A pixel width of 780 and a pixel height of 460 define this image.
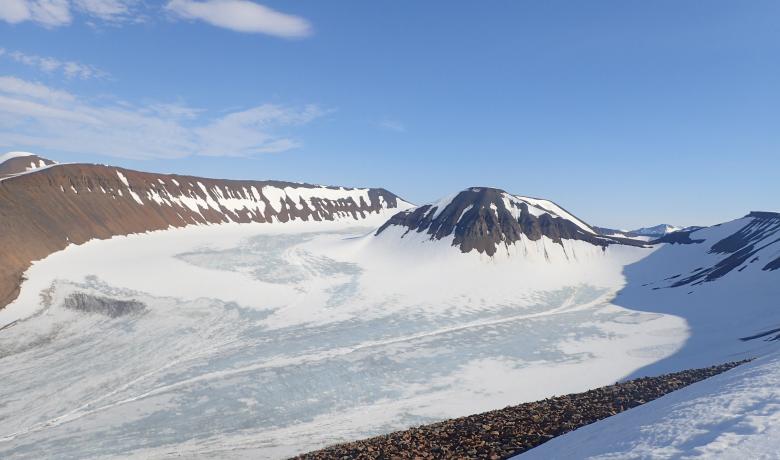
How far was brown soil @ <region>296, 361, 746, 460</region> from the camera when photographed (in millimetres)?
11602

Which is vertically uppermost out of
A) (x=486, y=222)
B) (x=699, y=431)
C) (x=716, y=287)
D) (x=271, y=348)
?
(x=486, y=222)

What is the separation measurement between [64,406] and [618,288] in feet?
221

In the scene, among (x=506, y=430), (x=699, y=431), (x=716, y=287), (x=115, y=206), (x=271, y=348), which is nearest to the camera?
(x=699, y=431)

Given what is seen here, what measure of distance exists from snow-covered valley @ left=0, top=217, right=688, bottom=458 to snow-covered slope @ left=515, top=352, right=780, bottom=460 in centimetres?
1577

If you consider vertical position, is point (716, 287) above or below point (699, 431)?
below

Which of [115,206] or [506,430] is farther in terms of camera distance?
[115,206]

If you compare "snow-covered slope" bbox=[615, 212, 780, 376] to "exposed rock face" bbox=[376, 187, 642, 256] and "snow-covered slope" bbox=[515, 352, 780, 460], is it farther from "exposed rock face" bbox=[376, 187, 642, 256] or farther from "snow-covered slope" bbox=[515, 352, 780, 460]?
"snow-covered slope" bbox=[515, 352, 780, 460]

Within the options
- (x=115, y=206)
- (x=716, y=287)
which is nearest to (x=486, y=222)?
(x=716, y=287)

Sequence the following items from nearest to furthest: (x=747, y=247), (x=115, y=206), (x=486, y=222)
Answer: (x=747, y=247), (x=115, y=206), (x=486, y=222)

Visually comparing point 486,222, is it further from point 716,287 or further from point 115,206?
point 115,206

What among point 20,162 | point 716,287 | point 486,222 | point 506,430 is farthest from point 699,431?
point 20,162

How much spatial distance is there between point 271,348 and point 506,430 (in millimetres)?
27816

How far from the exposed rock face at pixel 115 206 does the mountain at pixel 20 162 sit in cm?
4051

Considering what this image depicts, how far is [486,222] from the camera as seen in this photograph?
89125mm
